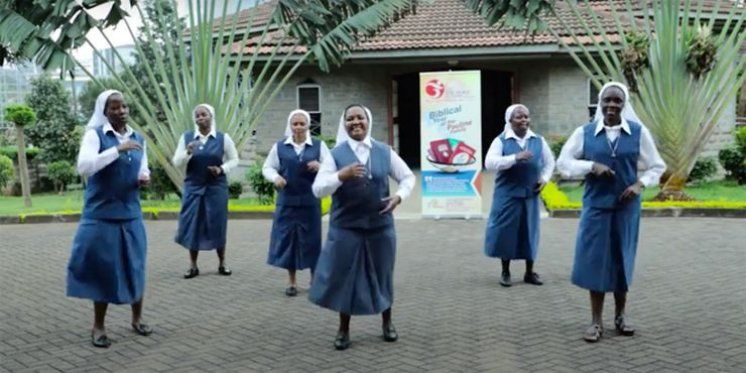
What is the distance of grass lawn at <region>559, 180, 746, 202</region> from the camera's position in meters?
15.8

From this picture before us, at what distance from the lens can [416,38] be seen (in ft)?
69.3

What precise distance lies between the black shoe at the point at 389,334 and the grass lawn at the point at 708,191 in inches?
379

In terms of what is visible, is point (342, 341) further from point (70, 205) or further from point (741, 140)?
point (741, 140)

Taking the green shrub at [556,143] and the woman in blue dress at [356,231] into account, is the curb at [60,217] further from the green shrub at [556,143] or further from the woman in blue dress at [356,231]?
the woman in blue dress at [356,231]

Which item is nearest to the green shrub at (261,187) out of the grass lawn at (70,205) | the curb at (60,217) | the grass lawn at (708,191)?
the grass lawn at (70,205)

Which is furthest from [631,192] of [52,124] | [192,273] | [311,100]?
[52,124]

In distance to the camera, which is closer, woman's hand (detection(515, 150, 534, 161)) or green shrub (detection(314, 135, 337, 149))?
woman's hand (detection(515, 150, 534, 161))

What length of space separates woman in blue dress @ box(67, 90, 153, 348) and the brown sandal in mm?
3606

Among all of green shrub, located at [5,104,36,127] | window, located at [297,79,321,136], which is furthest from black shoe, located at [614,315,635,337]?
window, located at [297,79,321,136]

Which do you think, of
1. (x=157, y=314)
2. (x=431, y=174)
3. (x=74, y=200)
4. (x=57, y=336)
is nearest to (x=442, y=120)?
(x=431, y=174)

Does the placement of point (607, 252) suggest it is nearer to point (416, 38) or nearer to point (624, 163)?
point (624, 163)

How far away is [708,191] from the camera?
1692cm

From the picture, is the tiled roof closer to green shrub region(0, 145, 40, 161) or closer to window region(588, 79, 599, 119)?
window region(588, 79, 599, 119)

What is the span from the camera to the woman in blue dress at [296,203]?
8.38 m
